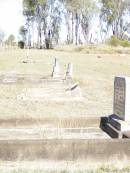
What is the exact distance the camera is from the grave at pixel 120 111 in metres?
7.07

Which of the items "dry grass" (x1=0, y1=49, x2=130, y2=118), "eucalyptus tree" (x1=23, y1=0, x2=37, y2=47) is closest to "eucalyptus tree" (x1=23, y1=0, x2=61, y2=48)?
"eucalyptus tree" (x1=23, y1=0, x2=37, y2=47)

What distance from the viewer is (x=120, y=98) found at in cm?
750

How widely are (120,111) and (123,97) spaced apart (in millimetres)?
295

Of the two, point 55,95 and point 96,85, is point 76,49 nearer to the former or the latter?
point 96,85

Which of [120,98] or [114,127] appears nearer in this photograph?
[114,127]

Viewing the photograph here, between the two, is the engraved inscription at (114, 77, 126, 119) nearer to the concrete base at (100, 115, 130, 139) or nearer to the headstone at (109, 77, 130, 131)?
the headstone at (109, 77, 130, 131)

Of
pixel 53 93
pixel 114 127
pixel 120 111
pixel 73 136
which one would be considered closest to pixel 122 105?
pixel 120 111

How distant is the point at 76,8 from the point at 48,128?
51616mm

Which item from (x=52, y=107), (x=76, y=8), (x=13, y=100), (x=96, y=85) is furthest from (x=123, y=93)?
(x=76, y=8)

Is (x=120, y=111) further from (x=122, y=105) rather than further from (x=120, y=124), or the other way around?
(x=120, y=124)

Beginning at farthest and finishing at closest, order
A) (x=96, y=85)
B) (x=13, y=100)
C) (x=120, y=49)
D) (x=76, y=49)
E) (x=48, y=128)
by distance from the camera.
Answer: (x=76, y=49), (x=120, y=49), (x=96, y=85), (x=13, y=100), (x=48, y=128)

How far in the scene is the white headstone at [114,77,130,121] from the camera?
7.19 meters

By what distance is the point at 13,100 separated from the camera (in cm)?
1434

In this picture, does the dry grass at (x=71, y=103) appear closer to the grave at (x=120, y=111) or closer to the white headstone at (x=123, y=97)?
the grave at (x=120, y=111)
